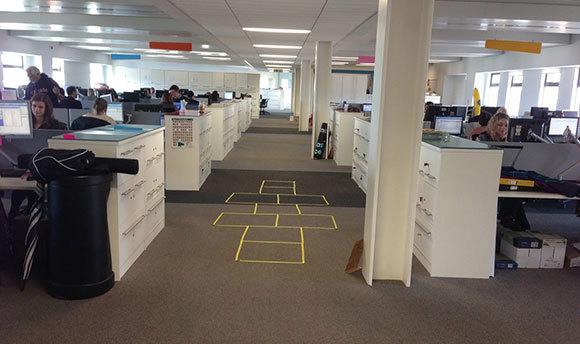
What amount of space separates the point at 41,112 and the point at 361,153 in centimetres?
479

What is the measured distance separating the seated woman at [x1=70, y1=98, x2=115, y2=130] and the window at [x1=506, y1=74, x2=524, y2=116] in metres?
13.2

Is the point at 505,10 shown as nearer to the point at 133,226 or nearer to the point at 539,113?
the point at 539,113

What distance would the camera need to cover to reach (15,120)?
15.0 feet

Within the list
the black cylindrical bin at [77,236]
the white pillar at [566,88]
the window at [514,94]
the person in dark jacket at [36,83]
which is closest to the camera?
the black cylindrical bin at [77,236]

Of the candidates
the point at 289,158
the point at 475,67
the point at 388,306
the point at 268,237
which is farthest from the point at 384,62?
the point at 475,67

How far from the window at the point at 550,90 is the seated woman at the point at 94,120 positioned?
12.0 metres

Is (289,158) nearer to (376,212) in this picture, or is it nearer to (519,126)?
(519,126)

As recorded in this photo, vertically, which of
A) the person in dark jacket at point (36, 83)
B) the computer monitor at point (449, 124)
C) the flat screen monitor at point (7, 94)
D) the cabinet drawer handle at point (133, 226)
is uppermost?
the person in dark jacket at point (36, 83)

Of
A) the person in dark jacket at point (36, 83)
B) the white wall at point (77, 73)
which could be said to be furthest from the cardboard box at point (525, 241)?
the white wall at point (77, 73)

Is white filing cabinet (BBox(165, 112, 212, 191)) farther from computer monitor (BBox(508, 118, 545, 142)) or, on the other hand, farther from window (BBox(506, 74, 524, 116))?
window (BBox(506, 74, 524, 116))

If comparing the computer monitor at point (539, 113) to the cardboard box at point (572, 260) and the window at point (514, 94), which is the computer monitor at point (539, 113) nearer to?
the cardboard box at point (572, 260)

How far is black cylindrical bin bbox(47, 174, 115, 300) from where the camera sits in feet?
10.7

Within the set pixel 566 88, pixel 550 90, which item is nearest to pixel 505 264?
pixel 566 88

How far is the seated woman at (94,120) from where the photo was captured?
18.8 feet
